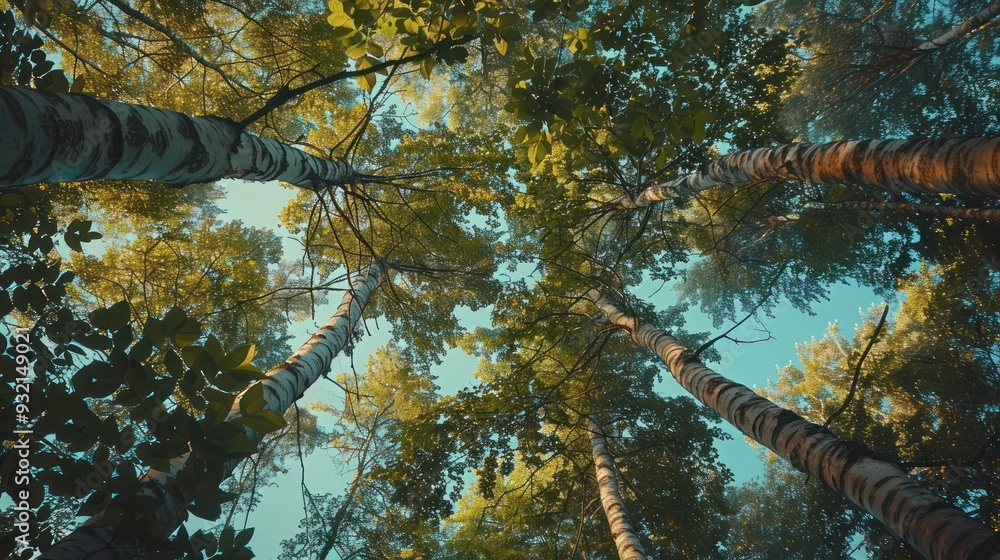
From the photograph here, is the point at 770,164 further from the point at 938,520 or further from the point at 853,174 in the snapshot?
the point at 938,520

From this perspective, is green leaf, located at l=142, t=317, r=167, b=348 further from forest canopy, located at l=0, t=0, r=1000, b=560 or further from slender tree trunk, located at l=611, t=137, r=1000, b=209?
slender tree trunk, located at l=611, t=137, r=1000, b=209

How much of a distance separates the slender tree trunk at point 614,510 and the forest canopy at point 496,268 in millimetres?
68

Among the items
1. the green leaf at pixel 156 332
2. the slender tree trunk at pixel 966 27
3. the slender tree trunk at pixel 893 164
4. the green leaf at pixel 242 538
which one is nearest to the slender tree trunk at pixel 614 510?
the slender tree trunk at pixel 893 164

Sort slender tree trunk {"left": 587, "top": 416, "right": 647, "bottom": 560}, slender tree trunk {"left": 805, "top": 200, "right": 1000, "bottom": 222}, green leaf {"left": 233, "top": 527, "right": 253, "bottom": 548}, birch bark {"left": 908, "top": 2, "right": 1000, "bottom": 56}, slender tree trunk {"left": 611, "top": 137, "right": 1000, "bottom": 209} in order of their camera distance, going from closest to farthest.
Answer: green leaf {"left": 233, "top": 527, "right": 253, "bottom": 548} → slender tree trunk {"left": 611, "top": 137, "right": 1000, "bottom": 209} → slender tree trunk {"left": 587, "top": 416, "right": 647, "bottom": 560} → slender tree trunk {"left": 805, "top": 200, "right": 1000, "bottom": 222} → birch bark {"left": 908, "top": 2, "right": 1000, "bottom": 56}

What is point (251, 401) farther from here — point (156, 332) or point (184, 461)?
point (184, 461)

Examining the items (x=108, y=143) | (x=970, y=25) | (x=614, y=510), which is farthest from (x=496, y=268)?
(x=970, y=25)

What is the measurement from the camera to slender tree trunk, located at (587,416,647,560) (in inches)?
157

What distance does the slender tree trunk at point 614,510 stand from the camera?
399 cm

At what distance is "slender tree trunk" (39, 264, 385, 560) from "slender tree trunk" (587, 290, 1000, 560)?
2.44m

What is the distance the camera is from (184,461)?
8.46 feet

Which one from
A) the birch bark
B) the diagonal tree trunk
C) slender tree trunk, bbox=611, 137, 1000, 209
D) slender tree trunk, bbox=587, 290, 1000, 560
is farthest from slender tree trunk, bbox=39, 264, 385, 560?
the birch bark

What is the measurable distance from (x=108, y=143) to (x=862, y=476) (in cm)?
319

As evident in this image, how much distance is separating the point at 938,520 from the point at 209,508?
7.96 ft

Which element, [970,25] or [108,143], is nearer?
[108,143]
